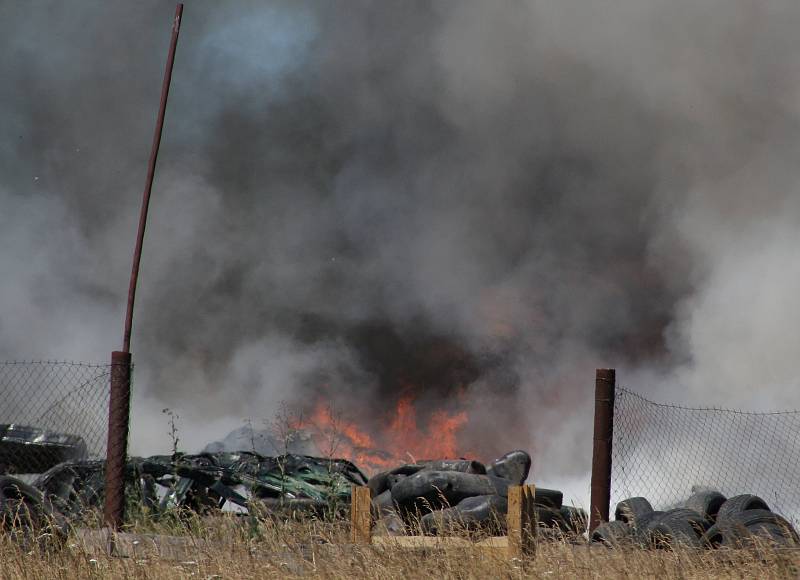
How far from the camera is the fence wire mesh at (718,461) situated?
14.6 m

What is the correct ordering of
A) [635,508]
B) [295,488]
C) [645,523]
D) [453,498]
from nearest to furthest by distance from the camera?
1. [645,523]
2. [635,508]
3. [453,498]
4. [295,488]

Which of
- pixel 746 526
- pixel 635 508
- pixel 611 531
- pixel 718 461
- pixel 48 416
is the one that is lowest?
pixel 611 531

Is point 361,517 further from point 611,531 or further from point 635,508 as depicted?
point 635,508

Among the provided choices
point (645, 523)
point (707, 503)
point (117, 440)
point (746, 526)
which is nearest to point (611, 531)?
point (645, 523)

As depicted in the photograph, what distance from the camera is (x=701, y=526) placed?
348 inches

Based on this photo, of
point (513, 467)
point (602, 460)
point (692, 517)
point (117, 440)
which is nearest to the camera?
point (117, 440)

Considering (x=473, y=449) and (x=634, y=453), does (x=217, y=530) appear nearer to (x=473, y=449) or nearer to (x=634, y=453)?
(x=634, y=453)

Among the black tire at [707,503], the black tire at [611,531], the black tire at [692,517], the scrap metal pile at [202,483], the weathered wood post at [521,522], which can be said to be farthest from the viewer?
the scrap metal pile at [202,483]

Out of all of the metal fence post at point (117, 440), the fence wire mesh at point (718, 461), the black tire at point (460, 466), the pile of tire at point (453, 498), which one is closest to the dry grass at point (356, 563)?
the metal fence post at point (117, 440)

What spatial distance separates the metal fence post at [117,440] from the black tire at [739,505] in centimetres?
523

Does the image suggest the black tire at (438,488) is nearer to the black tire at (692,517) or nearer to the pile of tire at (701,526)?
the pile of tire at (701,526)

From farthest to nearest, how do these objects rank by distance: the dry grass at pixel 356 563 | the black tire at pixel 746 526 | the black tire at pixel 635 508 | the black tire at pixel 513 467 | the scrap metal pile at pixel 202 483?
the black tire at pixel 513 467
the scrap metal pile at pixel 202 483
the black tire at pixel 635 508
the black tire at pixel 746 526
the dry grass at pixel 356 563

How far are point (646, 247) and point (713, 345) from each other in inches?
125

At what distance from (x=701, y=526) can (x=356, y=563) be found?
3.86 metres
